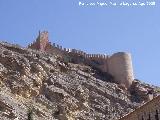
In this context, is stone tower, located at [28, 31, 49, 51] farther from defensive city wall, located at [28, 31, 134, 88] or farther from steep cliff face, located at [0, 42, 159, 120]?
steep cliff face, located at [0, 42, 159, 120]

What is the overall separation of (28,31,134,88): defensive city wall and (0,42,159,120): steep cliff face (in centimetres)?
417

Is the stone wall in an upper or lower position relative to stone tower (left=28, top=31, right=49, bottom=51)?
lower

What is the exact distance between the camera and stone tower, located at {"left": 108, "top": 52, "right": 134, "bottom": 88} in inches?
2496

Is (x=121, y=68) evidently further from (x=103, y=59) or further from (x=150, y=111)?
(x=150, y=111)

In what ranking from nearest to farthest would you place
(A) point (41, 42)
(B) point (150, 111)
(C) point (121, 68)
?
(B) point (150, 111)
(C) point (121, 68)
(A) point (41, 42)

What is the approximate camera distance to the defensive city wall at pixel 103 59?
6391 cm

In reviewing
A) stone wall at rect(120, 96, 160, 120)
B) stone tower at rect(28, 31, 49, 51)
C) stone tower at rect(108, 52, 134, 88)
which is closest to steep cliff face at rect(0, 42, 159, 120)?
stone tower at rect(108, 52, 134, 88)

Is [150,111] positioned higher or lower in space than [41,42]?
lower

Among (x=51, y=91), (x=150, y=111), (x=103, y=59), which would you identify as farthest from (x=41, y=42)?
(x=150, y=111)

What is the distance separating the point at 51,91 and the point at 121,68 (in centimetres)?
1480

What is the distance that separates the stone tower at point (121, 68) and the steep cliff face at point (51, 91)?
3.58 meters

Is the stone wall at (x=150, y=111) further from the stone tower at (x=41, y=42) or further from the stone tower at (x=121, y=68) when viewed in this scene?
the stone tower at (x=41, y=42)

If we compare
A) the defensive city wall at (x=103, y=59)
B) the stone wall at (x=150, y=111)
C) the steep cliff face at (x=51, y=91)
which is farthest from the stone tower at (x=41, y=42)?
the stone wall at (x=150, y=111)

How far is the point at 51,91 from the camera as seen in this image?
51.8 meters
